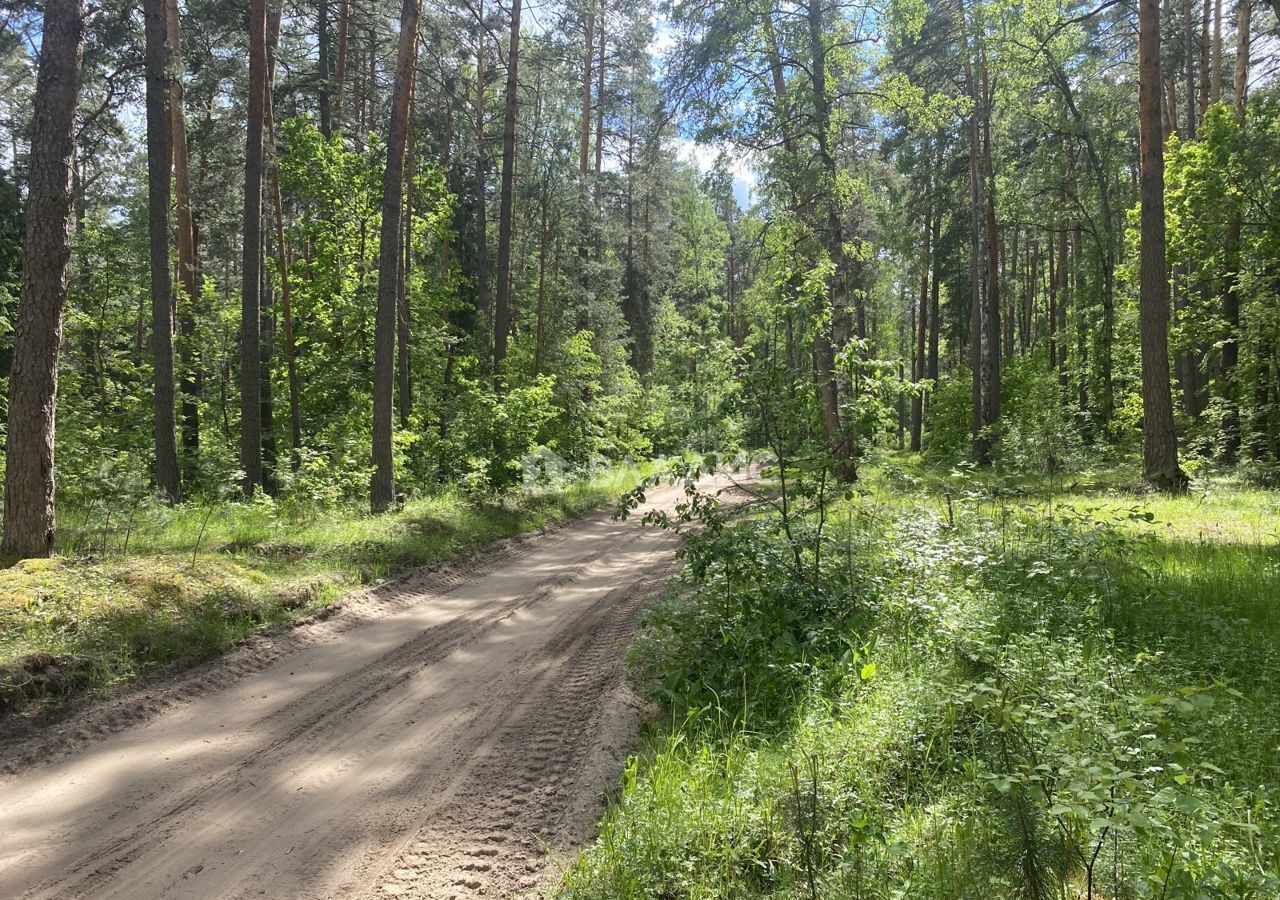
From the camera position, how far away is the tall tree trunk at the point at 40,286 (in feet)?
23.2

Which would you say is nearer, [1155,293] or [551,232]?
[1155,293]

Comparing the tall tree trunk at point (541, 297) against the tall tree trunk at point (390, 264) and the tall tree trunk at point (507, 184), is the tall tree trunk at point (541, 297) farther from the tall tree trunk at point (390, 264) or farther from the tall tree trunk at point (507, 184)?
the tall tree trunk at point (390, 264)

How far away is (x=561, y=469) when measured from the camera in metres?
18.3

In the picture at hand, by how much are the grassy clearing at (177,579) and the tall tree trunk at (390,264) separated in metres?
0.86

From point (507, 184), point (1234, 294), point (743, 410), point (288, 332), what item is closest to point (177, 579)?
point (743, 410)

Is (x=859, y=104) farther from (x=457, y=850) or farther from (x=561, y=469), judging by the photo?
(x=457, y=850)

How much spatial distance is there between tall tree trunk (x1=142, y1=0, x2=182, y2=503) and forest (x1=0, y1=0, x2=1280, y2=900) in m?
0.07

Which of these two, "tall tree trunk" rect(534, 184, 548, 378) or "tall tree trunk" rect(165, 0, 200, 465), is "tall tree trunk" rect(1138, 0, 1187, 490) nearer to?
"tall tree trunk" rect(534, 184, 548, 378)

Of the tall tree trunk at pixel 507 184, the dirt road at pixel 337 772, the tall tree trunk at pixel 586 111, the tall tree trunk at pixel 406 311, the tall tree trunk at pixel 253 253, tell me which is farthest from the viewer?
the tall tree trunk at pixel 586 111

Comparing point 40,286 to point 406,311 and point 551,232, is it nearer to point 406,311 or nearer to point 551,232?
point 406,311

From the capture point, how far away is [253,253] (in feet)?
40.9

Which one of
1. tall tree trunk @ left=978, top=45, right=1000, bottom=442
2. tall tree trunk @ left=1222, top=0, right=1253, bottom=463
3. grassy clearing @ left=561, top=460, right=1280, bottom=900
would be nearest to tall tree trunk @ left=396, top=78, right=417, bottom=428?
grassy clearing @ left=561, top=460, right=1280, bottom=900

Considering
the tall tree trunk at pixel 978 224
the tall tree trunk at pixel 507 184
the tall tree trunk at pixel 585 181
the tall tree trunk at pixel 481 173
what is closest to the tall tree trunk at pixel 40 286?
the tall tree trunk at pixel 507 184

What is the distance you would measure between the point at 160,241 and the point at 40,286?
4.65 metres
